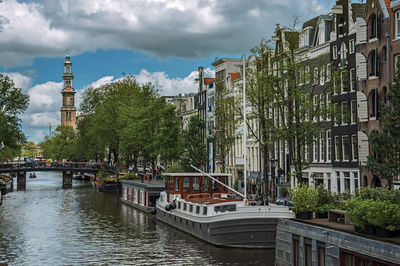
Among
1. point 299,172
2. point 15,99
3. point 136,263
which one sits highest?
point 15,99

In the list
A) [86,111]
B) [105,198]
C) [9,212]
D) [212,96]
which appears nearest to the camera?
[9,212]

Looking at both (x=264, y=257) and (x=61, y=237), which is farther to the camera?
(x=61, y=237)

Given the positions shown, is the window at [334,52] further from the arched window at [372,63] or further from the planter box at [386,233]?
the planter box at [386,233]

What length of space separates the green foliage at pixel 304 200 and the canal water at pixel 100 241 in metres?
4.88

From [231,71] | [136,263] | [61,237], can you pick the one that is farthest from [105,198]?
[136,263]

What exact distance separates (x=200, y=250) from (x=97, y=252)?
585 cm

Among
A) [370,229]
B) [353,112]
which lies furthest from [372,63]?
[370,229]

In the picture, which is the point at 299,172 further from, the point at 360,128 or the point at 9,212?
the point at 9,212

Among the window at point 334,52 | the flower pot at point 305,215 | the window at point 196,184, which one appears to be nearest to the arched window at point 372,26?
the window at point 334,52

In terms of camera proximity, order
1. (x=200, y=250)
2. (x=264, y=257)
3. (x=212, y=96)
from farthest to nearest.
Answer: (x=212, y=96) → (x=200, y=250) → (x=264, y=257)

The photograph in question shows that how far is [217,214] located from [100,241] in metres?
9.20

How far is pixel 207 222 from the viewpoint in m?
36.7

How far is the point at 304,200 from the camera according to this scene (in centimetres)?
2677

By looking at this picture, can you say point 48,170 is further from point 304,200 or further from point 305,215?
point 305,215
